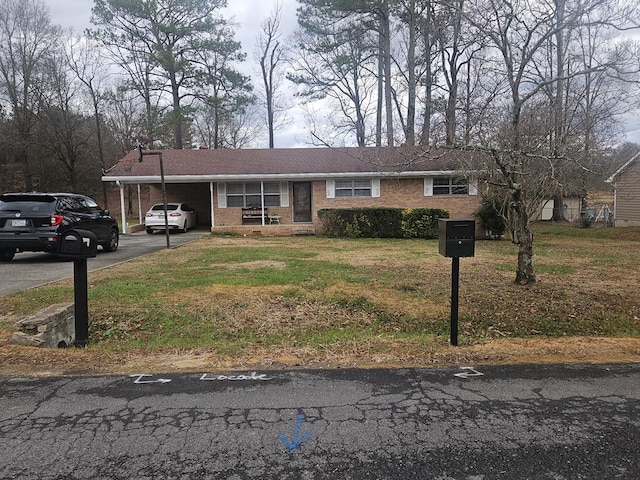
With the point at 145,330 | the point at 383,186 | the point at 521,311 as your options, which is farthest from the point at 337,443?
the point at 383,186

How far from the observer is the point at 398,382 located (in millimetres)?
3680

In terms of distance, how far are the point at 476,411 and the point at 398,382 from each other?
71 cm

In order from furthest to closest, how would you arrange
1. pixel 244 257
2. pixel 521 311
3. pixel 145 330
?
pixel 244 257
pixel 521 311
pixel 145 330

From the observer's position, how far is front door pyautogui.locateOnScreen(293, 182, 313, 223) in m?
20.3

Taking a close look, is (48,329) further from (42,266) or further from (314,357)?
(42,266)

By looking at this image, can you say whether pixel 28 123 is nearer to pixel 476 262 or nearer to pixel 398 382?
pixel 476 262

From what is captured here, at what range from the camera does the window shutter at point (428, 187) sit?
19.6 m

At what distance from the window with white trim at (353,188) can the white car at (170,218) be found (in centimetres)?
724

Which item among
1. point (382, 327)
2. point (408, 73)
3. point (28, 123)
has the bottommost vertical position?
point (382, 327)

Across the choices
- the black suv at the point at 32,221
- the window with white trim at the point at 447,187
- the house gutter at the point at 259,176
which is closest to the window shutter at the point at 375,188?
the house gutter at the point at 259,176

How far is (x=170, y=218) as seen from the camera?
19609mm

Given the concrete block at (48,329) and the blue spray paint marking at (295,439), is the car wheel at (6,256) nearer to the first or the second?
the concrete block at (48,329)

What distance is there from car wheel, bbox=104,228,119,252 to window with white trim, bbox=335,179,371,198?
387 inches

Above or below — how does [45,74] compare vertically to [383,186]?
above
